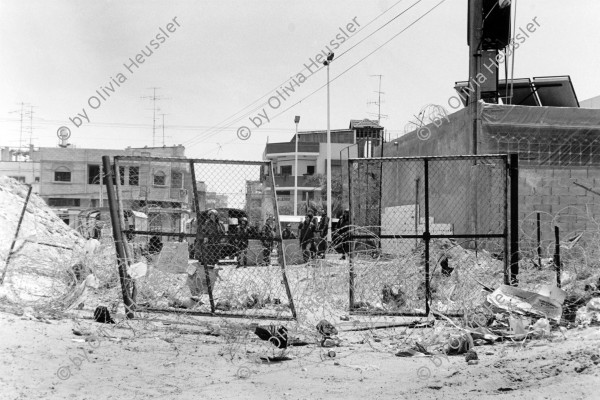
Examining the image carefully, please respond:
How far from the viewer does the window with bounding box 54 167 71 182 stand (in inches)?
2160

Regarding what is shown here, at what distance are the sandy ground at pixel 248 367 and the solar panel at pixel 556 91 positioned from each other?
10892 mm

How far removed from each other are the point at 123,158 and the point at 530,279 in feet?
18.1

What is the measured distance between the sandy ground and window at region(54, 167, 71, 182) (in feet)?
170

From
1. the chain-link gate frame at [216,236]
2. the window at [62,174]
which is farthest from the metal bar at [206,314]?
the window at [62,174]

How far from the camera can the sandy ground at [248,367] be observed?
181 inches

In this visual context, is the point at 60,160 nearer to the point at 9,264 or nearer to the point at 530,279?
the point at 9,264

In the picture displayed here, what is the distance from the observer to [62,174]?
181 feet

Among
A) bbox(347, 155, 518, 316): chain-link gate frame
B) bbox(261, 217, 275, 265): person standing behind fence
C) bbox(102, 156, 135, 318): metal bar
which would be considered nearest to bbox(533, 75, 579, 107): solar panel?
bbox(347, 155, 518, 316): chain-link gate frame

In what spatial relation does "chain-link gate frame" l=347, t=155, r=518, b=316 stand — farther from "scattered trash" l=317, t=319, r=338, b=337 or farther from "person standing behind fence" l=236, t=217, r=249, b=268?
"person standing behind fence" l=236, t=217, r=249, b=268

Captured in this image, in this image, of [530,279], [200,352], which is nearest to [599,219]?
[530,279]

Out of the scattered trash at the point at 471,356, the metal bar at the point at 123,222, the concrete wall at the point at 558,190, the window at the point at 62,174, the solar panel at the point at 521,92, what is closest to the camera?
the scattered trash at the point at 471,356

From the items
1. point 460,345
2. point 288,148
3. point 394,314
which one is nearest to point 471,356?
point 460,345

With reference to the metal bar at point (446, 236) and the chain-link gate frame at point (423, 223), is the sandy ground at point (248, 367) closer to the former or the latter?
the chain-link gate frame at point (423, 223)

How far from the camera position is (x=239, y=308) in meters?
7.10
